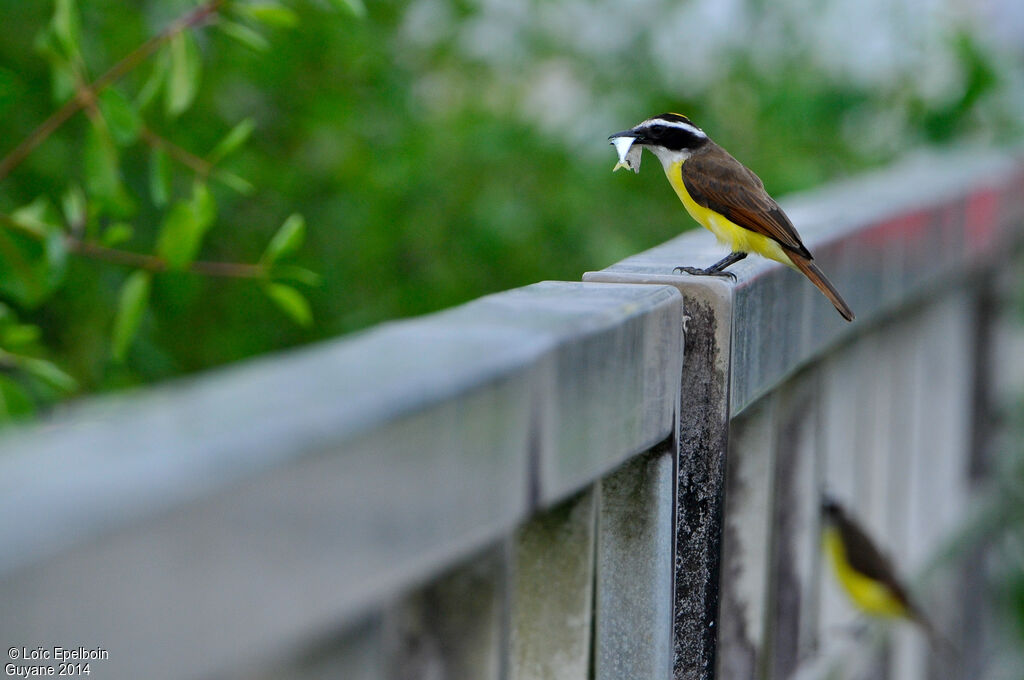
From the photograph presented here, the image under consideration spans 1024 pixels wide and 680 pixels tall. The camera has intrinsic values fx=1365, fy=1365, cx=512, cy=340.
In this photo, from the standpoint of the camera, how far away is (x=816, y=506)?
3037mm

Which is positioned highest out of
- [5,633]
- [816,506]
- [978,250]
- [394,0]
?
[394,0]

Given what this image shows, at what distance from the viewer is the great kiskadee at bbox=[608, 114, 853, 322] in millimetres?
3309

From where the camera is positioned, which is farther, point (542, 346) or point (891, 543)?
point (891, 543)

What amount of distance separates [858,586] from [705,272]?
73.1 inches

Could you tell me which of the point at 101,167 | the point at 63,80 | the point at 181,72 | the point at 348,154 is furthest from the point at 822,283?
the point at 348,154

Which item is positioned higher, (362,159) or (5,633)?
Answer: (362,159)

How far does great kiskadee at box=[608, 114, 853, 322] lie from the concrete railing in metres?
0.14

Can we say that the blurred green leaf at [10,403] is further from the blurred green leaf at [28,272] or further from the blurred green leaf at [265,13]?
the blurred green leaf at [265,13]

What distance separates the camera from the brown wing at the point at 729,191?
11.4ft

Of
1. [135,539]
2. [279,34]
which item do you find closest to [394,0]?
[279,34]

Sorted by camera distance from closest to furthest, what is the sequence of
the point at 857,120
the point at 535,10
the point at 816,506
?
the point at 816,506 → the point at 535,10 → the point at 857,120

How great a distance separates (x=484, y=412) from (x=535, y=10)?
5158 millimetres

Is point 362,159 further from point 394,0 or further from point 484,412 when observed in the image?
point 484,412

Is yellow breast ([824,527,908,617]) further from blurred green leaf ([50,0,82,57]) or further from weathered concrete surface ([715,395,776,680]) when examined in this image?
blurred green leaf ([50,0,82,57])
